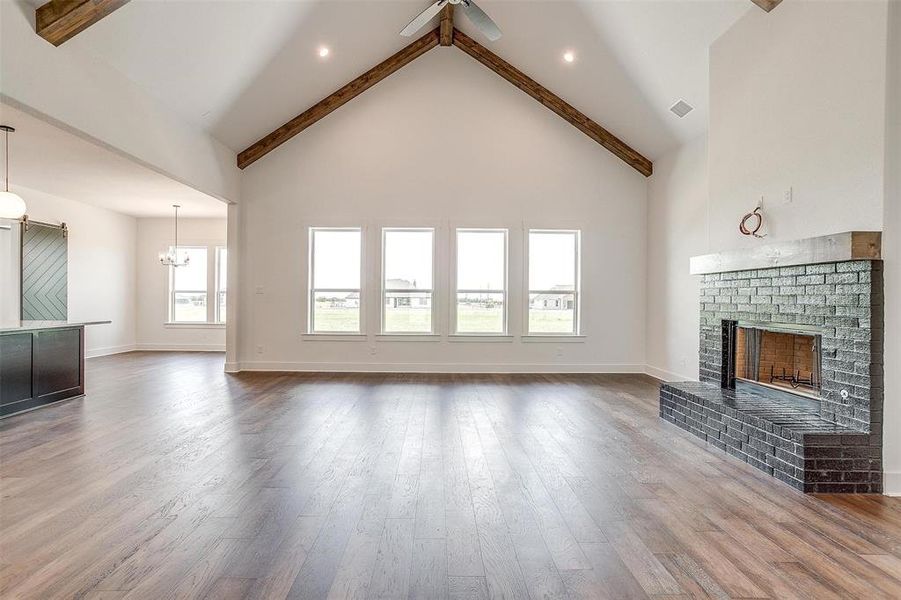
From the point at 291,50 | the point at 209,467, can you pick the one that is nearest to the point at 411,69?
the point at 291,50

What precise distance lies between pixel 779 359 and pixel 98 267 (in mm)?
11023

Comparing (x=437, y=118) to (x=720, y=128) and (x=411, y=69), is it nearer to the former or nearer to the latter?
(x=411, y=69)

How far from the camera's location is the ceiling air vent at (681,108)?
586 cm

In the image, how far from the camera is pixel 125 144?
4738 mm

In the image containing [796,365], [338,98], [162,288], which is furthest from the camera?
[162,288]

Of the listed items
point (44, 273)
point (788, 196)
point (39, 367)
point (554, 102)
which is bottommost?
point (39, 367)

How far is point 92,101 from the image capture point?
427 centimetres

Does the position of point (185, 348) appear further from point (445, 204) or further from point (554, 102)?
point (554, 102)

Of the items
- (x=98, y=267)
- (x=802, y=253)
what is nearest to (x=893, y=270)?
(x=802, y=253)

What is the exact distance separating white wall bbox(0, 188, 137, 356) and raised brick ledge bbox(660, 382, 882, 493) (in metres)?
9.94

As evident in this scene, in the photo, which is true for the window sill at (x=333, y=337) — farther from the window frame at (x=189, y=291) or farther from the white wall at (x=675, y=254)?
the white wall at (x=675, y=254)

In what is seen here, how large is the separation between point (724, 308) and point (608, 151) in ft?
12.6

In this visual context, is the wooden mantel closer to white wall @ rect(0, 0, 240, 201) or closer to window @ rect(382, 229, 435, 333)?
window @ rect(382, 229, 435, 333)

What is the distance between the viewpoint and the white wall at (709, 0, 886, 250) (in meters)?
3.12
